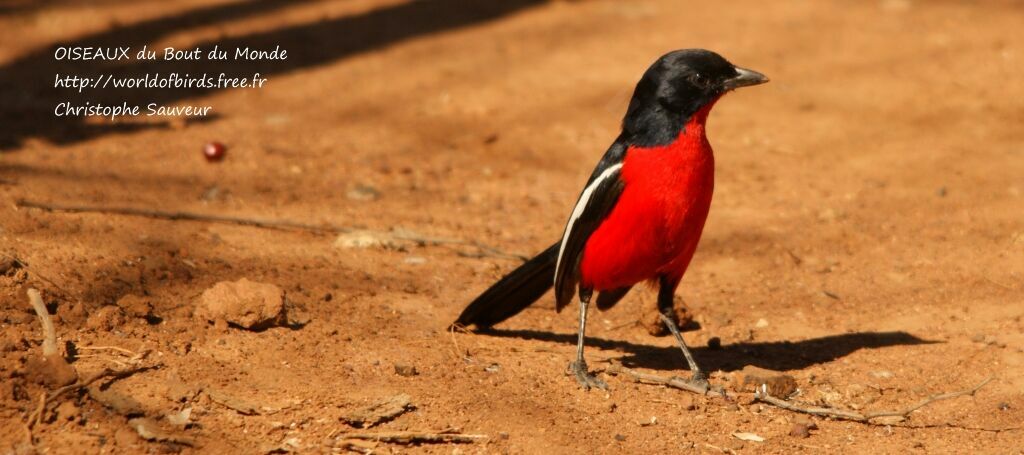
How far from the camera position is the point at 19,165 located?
22.9 ft

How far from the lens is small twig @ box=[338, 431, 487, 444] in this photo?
4.16 metres

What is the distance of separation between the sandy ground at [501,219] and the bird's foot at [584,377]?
0.09 m

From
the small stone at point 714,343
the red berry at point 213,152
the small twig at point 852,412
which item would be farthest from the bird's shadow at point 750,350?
the red berry at point 213,152

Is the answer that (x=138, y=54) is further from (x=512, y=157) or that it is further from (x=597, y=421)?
(x=597, y=421)

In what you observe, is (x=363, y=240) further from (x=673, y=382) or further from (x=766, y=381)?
(x=766, y=381)

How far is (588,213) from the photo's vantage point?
4.95 metres

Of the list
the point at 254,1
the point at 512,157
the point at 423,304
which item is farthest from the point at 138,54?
the point at 423,304

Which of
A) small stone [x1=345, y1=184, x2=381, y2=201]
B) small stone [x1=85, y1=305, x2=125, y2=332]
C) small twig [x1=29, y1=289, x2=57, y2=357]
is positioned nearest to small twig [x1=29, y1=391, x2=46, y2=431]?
small twig [x1=29, y1=289, x2=57, y2=357]

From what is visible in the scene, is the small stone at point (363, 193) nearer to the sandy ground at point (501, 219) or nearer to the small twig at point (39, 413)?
the sandy ground at point (501, 219)

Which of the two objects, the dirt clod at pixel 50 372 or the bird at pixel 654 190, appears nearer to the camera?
the dirt clod at pixel 50 372

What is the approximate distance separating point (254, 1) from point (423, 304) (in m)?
6.26

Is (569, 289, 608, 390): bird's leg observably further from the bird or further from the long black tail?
the long black tail

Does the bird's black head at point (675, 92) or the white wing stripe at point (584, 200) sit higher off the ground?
the bird's black head at point (675, 92)

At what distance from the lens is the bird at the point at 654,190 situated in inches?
187
